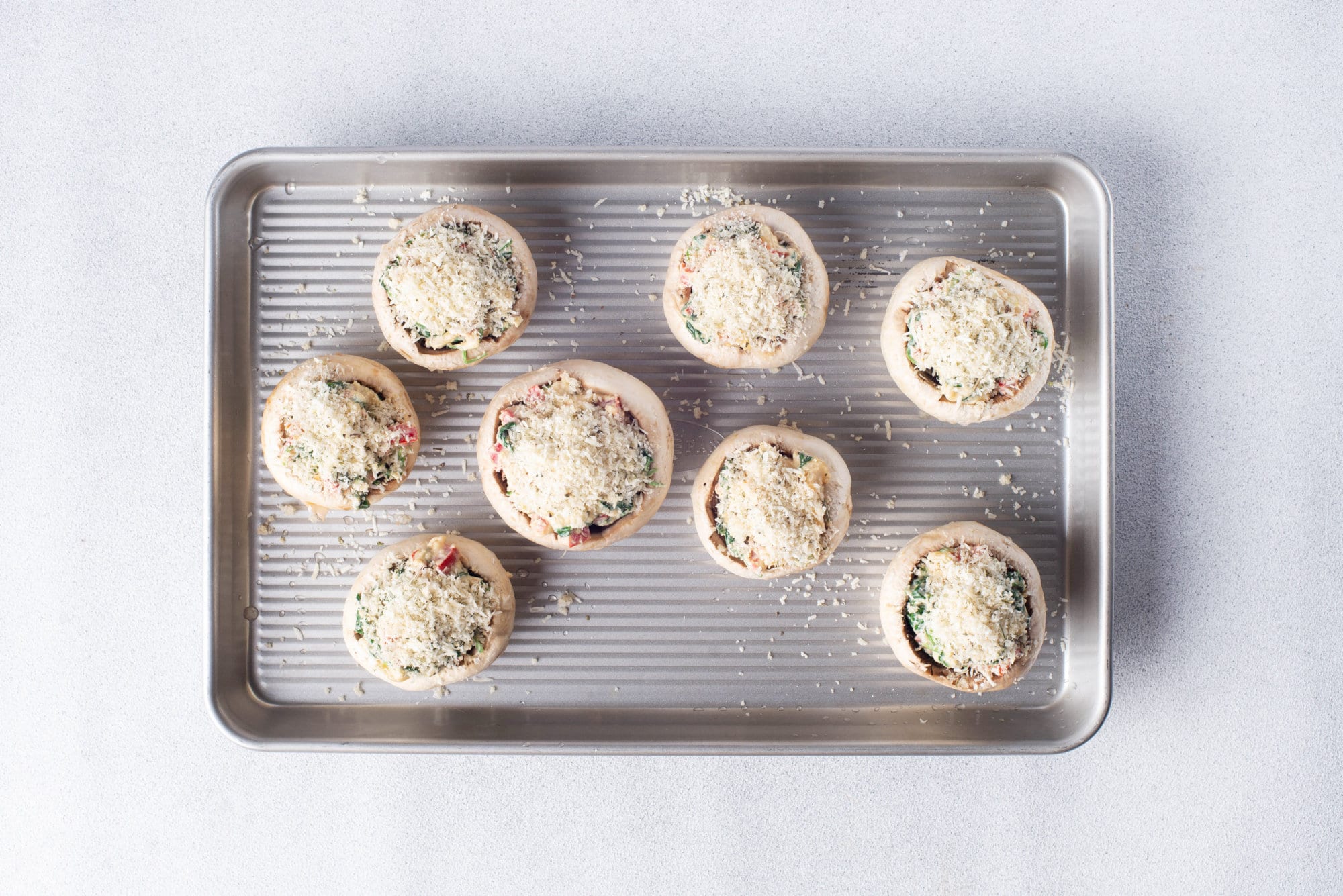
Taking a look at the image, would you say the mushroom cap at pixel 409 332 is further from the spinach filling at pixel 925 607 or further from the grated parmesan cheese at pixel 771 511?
the spinach filling at pixel 925 607

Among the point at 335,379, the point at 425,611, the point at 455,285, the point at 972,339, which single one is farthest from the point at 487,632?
the point at 972,339

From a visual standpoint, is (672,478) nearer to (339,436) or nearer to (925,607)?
(925,607)

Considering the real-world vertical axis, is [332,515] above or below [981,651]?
above

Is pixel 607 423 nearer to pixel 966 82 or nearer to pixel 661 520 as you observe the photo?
pixel 661 520

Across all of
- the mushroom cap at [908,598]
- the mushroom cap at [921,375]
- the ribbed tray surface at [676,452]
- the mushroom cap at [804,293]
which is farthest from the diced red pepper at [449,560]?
the mushroom cap at [921,375]

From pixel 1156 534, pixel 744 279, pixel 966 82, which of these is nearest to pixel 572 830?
pixel 744 279
